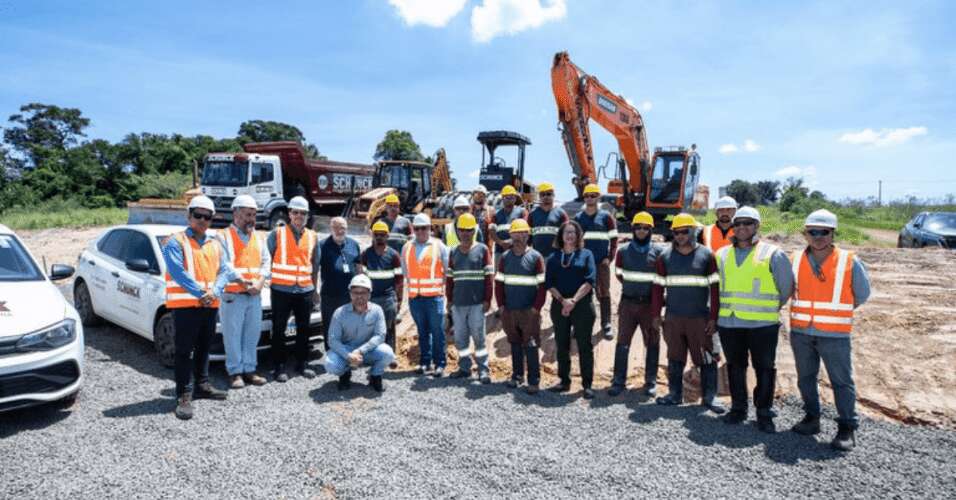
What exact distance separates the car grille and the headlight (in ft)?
0.56

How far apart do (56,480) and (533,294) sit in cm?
409

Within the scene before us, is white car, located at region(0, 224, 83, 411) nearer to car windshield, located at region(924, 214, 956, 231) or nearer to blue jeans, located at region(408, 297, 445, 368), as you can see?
blue jeans, located at region(408, 297, 445, 368)

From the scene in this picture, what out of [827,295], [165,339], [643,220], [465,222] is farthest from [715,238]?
[165,339]

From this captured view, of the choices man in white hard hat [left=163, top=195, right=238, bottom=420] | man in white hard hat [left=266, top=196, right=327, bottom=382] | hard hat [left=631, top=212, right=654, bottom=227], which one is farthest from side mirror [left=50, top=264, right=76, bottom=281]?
hard hat [left=631, top=212, right=654, bottom=227]

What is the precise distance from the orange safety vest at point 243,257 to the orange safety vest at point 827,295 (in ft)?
16.7

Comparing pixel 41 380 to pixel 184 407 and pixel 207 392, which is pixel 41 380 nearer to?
pixel 184 407

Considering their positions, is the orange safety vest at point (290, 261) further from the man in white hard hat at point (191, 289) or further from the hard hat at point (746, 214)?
the hard hat at point (746, 214)

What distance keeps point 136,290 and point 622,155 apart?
11.9 metres

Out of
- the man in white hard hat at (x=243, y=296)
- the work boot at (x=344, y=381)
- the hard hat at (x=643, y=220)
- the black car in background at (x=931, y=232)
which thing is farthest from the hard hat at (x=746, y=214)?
the black car in background at (x=931, y=232)

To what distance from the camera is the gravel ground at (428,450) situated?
371 cm

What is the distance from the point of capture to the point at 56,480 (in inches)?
144

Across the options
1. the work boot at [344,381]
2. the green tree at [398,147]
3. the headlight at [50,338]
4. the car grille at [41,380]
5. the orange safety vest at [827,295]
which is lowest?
the work boot at [344,381]

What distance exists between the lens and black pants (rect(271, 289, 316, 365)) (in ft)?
19.3

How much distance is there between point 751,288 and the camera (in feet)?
15.7
